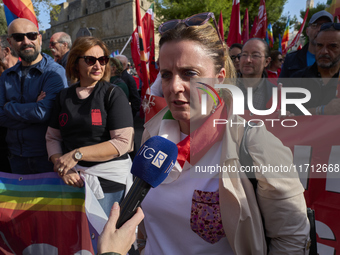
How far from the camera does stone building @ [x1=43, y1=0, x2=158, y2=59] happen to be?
132ft

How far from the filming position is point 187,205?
54.3 inches

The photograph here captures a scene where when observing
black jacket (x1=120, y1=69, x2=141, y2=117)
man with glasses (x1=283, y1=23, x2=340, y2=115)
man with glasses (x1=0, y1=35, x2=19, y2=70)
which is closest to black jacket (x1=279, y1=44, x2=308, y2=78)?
man with glasses (x1=283, y1=23, x2=340, y2=115)

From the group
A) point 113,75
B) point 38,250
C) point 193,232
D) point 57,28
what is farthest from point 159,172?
point 57,28

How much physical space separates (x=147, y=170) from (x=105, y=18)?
4780 cm

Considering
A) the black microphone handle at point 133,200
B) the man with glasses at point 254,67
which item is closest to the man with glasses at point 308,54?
the man with glasses at point 254,67

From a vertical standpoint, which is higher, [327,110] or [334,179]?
[327,110]

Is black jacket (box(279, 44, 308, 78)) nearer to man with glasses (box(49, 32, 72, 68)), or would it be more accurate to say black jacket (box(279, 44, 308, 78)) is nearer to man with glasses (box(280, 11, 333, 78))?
man with glasses (box(280, 11, 333, 78))

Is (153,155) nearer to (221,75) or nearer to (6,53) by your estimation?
(221,75)

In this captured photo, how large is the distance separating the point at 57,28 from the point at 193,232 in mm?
58748

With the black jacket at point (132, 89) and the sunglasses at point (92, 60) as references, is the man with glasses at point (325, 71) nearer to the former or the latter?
the sunglasses at point (92, 60)

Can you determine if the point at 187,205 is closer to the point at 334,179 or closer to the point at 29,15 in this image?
the point at 334,179

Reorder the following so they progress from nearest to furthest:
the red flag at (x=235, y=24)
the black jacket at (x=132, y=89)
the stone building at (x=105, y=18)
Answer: the black jacket at (x=132, y=89), the red flag at (x=235, y=24), the stone building at (x=105, y=18)

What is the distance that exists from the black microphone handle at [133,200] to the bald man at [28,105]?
183cm

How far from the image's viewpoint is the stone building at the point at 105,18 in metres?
40.3
